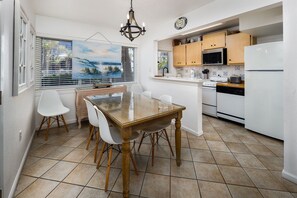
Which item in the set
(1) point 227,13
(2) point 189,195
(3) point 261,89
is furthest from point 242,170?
(1) point 227,13

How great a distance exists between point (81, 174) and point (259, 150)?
2.66 meters

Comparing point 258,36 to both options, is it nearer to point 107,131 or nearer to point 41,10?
point 107,131

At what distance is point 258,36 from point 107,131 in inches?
162

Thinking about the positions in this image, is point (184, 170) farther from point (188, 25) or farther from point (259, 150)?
point (188, 25)

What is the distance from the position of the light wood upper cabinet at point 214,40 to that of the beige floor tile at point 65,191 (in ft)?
14.5

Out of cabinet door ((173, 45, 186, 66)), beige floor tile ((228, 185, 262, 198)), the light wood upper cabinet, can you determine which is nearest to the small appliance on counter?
the light wood upper cabinet

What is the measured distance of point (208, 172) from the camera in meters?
1.91

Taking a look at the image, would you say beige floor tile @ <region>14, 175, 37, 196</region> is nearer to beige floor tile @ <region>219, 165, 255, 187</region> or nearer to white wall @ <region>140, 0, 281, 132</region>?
beige floor tile @ <region>219, 165, 255, 187</region>

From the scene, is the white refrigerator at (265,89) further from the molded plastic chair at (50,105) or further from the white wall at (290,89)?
the molded plastic chair at (50,105)

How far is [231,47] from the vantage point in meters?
3.94

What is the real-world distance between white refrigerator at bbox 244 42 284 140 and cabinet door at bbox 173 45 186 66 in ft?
7.64

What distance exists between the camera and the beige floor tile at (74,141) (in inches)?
106

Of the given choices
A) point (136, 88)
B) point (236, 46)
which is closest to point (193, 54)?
point (236, 46)

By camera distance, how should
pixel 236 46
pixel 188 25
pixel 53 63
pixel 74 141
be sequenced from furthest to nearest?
pixel 236 46
pixel 53 63
pixel 188 25
pixel 74 141
